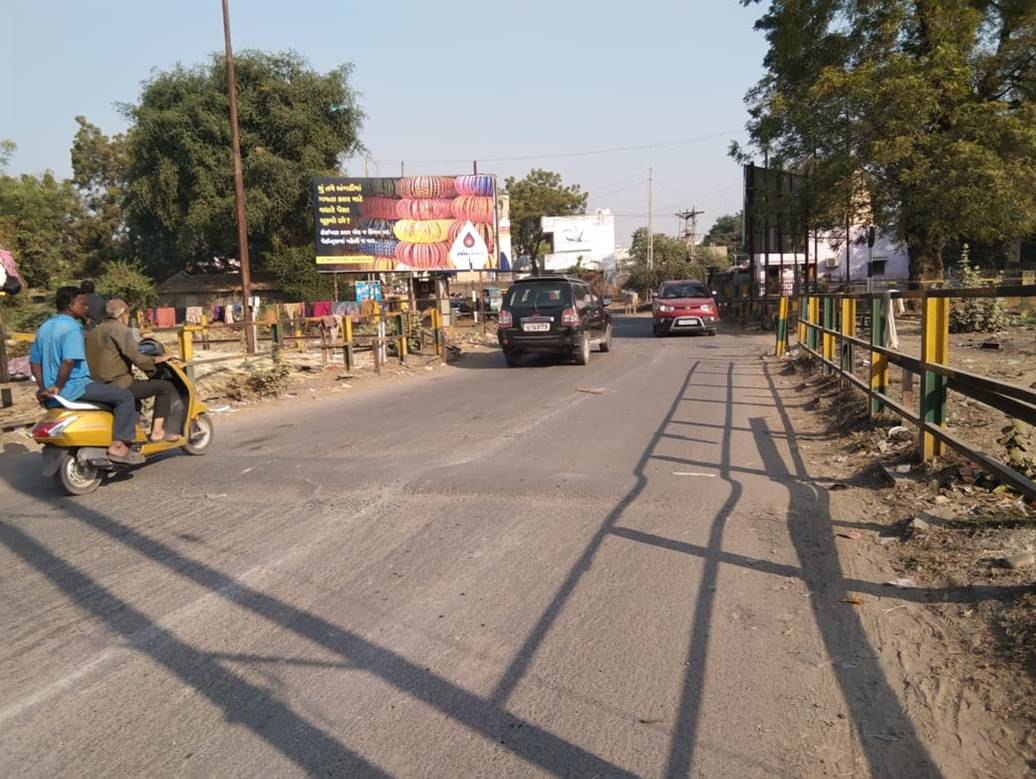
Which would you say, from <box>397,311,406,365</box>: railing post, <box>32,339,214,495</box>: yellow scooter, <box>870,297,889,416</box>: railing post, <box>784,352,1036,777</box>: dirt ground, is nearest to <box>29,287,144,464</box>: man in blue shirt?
<box>32,339,214,495</box>: yellow scooter

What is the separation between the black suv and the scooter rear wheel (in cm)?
899

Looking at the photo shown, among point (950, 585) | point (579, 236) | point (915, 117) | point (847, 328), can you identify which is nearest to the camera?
point (950, 585)

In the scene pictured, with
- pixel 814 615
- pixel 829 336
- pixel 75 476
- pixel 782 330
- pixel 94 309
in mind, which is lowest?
pixel 814 615

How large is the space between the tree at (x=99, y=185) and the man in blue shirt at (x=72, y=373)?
1955 inches

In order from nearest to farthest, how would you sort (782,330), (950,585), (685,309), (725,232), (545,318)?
(950,585) < (545,318) < (782,330) < (685,309) < (725,232)

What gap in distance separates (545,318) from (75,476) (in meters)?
10.9

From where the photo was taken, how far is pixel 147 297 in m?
39.2

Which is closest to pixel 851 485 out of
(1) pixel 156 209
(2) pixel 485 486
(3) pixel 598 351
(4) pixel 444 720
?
(2) pixel 485 486

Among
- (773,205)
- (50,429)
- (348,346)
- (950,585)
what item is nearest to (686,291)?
(773,205)

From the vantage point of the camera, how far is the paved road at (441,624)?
2811 millimetres

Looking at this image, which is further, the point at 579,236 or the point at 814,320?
the point at 579,236

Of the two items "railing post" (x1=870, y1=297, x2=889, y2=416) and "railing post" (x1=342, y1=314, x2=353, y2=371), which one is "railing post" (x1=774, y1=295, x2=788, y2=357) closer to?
"railing post" (x1=342, y1=314, x2=353, y2=371)

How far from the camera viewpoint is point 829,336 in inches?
464

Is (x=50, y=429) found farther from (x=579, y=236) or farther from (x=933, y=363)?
(x=579, y=236)
